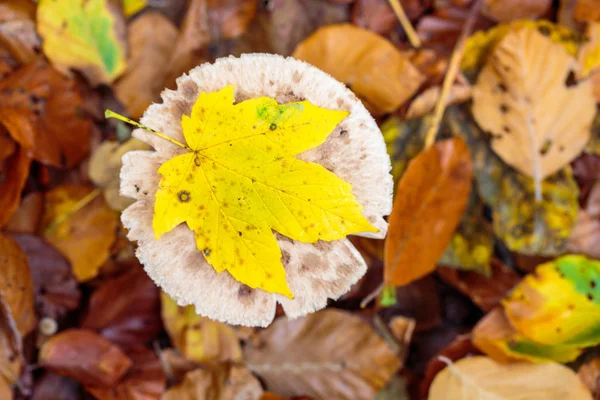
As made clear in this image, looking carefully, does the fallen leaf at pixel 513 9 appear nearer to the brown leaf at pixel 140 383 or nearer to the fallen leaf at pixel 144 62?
the fallen leaf at pixel 144 62

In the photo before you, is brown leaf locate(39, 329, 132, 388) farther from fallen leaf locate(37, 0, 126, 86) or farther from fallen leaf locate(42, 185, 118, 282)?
fallen leaf locate(37, 0, 126, 86)

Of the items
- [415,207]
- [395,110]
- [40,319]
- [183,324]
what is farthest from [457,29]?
[40,319]

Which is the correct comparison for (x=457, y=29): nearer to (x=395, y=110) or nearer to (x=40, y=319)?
(x=395, y=110)

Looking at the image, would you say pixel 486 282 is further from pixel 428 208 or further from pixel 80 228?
pixel 80 228

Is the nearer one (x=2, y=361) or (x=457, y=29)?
(x=2, y=361)

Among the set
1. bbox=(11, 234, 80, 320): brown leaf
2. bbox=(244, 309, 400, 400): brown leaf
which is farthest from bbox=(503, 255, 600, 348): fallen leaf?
bbox=(11, 234, 80, 320): brown leaf

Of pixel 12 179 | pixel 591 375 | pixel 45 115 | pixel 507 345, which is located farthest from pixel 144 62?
pixel 591 375

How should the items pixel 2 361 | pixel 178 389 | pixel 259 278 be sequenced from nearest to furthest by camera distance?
pixel 259 278 < pixel 2 361 < pixel 178 389

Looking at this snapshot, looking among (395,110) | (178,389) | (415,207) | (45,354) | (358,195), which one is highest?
(358,195)
